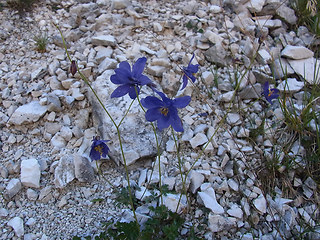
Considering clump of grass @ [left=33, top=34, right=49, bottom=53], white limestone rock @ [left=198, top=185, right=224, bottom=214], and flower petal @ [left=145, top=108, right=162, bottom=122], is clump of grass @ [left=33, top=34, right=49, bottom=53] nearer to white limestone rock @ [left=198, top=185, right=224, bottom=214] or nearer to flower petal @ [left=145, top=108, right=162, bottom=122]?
flower petal @ [left=145, top=108, right=162, bottom=122]

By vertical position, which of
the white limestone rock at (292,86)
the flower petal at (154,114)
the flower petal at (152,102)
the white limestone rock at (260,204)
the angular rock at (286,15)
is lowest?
the white limestone rock at (260,204)

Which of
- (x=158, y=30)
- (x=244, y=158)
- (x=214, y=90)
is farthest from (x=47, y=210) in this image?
(x=158, y=30)

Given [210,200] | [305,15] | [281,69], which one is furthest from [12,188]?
[305,15]

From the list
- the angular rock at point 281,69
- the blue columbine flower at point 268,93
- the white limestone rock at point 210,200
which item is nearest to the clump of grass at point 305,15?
the angular rock at point 281,69

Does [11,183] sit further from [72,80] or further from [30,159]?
[72,80]

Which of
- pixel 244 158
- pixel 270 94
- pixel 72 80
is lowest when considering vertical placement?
pixel 244 158

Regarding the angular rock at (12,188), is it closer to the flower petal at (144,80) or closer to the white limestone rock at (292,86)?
the flower petal at (144,80)

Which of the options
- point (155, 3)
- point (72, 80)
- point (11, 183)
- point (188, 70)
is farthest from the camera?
point (155, 3)

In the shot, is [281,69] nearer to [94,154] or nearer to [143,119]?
[143,119]
